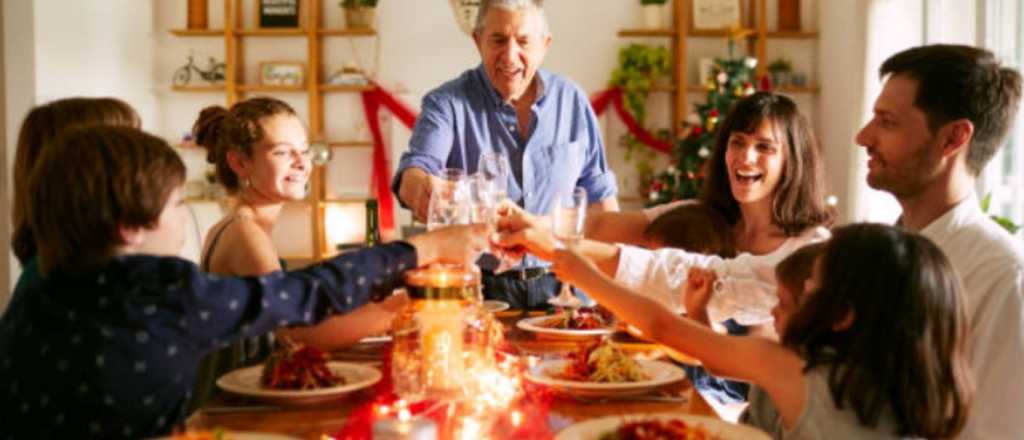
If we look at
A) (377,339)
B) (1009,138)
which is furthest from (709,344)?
(1009,138)

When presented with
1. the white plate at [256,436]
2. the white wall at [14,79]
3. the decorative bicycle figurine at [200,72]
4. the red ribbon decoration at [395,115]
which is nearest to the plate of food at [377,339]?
the white plate at [256,436]

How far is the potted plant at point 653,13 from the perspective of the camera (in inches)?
307

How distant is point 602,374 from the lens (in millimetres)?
1894

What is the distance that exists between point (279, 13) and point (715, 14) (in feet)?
11.1

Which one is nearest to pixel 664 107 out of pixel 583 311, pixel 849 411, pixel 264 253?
pixel 583 311

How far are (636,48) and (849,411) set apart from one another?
6353mm

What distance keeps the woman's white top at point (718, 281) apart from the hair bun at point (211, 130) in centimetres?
111

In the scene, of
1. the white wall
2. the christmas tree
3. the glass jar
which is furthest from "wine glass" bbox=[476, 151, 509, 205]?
the christmas tree

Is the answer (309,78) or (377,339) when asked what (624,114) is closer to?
(309,78)

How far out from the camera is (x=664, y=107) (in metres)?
8.02

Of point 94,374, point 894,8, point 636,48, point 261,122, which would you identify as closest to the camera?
point 94,374

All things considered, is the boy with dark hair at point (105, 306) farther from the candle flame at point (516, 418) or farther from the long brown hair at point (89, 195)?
the candle flame at point (516, 418)

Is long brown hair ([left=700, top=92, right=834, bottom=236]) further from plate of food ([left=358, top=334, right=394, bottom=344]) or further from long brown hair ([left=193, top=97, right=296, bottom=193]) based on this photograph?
long brown hair ([left=193, top=97, right=296, bottom=193])

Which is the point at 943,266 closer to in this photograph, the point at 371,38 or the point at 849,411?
the point at 849,411
